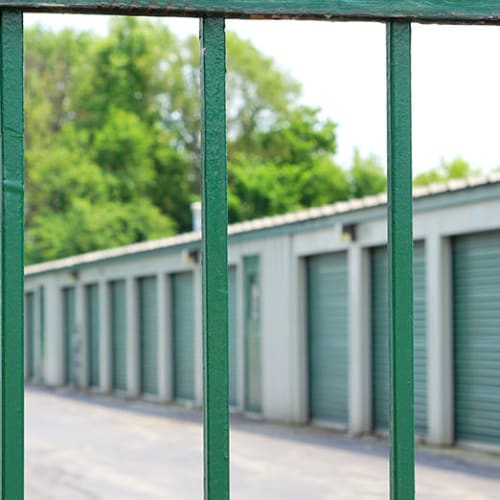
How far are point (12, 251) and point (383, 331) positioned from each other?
16.0 meters

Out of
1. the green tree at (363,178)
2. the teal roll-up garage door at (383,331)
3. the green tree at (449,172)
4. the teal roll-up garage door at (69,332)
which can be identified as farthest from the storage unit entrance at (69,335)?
the green tree at (449,172)

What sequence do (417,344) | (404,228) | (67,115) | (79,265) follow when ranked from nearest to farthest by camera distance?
(404,228), (417,344), (79,265), (67,115)

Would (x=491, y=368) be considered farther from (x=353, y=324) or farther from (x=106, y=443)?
(x=106, y=443)

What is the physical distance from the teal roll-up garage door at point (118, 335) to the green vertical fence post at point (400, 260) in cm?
2785

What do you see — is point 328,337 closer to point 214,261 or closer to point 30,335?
point 214,261

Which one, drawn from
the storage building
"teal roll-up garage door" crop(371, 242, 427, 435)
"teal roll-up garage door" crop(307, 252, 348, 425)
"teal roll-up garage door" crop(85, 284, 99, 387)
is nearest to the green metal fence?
the storage building

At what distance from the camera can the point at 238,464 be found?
14.4 m

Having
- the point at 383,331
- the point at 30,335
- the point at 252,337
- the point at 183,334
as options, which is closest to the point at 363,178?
the point at 30,335

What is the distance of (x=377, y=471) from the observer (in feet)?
44.3

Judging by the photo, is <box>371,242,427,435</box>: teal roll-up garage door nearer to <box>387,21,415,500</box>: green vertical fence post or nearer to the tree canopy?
<box>387,21,415,500</box>: green vertical fence post

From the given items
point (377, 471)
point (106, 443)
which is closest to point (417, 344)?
point (377, 471)

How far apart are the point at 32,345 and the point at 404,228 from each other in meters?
37.2

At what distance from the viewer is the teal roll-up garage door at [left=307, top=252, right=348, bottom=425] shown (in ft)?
62.5

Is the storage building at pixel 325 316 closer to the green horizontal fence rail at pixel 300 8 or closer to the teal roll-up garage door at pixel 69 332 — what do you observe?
the teal roll-up garage door at pixel 69 332
